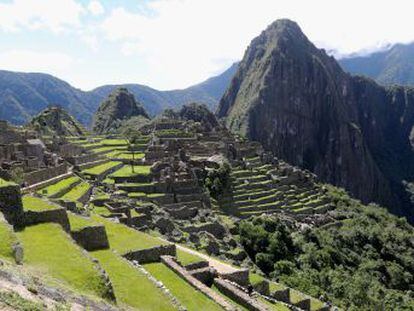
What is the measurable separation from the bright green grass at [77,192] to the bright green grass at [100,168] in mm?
7414

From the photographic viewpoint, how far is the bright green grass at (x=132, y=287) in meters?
14.8

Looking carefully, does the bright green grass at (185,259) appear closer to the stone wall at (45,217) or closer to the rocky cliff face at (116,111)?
the stone wall at (45,217)

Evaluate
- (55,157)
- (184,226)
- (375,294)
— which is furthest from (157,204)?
(375,294)

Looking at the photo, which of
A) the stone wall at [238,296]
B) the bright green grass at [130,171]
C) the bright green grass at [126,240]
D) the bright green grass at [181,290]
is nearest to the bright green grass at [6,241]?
the bright green grass at [126,240]

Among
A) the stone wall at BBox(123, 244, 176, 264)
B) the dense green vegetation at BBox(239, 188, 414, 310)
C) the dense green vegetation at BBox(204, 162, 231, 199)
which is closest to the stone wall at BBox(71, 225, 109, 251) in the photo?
the stone wall at BBox(123, 244, 176, 264)

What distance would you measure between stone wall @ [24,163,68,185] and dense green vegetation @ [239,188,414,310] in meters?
15.2

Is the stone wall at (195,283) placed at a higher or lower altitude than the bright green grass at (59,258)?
lower

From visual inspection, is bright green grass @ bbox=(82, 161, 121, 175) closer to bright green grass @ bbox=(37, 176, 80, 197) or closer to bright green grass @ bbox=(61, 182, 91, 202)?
bright green grass @ bbox=(37, 176, 80, 197)

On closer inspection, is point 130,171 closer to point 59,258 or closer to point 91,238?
point 91,238

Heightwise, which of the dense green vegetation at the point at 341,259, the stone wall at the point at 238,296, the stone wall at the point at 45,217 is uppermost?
the stone wall at the point at 45,217

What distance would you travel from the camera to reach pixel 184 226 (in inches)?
1620

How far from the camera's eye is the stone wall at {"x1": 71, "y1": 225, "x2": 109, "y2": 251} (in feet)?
57.2

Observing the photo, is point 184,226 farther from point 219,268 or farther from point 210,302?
point 210,302

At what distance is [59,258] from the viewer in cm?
1409
